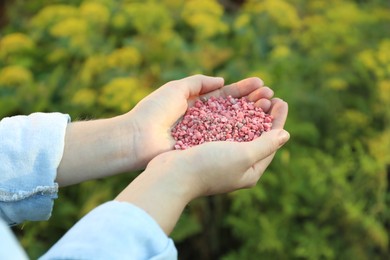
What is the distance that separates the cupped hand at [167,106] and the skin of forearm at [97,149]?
21 millimetres

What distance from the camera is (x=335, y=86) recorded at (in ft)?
8.80

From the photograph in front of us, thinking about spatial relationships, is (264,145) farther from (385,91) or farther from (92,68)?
(92,68)

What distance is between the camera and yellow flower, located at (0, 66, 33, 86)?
8.84ft

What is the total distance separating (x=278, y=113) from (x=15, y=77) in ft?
4.66

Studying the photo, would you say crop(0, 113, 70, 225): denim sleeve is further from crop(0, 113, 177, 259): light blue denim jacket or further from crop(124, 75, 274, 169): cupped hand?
crop(124, 75, 274, 169): cupped hand

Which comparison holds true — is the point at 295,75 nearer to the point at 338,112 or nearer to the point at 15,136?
the point at 338,112

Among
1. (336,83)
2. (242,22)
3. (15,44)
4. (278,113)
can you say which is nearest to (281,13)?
(242,22)

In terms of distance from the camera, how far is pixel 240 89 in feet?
5.83

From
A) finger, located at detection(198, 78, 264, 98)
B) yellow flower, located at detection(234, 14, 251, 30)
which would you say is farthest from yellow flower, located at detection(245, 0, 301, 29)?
finger, located at detection(198, 78, 264, 98)

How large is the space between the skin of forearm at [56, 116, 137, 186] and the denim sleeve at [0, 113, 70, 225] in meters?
0.05

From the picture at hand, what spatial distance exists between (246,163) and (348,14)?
191cm

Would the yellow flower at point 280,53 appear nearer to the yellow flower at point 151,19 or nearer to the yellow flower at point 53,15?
the yellow flower at point 151,19

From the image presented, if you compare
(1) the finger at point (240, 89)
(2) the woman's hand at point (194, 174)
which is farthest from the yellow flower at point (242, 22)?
(2) the woman's hand at point (194, 174)

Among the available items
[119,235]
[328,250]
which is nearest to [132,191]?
[119,235]
